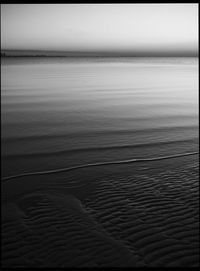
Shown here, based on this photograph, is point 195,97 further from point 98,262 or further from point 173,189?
point 98,262

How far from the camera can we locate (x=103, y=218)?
4.13 metres

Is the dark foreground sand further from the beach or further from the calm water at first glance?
the calm water

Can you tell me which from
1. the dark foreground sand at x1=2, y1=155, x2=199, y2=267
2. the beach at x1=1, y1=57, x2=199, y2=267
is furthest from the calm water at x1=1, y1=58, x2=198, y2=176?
the dark foreground sand at x1=2, y1=155, x2=199, y2=267

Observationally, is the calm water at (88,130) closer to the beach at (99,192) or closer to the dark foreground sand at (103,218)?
the beach at (99,192)

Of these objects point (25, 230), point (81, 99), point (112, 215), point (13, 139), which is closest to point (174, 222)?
point (112, 215)

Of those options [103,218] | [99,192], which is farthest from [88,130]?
[103,218]

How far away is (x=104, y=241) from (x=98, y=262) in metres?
0.36

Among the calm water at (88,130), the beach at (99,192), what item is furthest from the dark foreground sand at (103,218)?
the calm water at (88,130)

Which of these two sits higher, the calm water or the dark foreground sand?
the calm water

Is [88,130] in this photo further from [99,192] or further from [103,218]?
[103,218]

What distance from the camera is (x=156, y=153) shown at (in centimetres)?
710

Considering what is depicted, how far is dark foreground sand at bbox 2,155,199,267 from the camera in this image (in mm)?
3334

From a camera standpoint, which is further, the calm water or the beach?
the calm water

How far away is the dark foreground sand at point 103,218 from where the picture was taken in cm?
333
